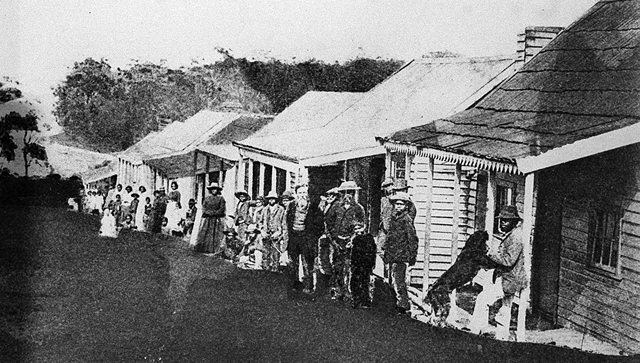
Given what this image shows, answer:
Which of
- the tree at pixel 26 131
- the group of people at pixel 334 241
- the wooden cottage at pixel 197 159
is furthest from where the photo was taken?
the wooden cottage at pixel 197 159

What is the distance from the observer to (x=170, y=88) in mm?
9742

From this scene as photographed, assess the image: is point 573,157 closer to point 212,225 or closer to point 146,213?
point 212,225

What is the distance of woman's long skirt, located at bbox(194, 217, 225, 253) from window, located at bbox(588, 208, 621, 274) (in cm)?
534

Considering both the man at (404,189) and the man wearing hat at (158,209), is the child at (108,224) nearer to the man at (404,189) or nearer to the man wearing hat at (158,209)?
the man wearing hat at (158,209)

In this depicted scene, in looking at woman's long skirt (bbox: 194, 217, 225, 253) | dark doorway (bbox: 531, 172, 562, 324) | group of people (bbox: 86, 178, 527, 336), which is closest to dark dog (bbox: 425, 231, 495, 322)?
group of people (bbox: 86, 178, 527, 336)

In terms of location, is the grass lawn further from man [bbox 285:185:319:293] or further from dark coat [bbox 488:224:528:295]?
dark coat [bbox 488:224:528:295]

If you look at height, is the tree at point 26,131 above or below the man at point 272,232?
above

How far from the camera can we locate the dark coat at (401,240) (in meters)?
8.00

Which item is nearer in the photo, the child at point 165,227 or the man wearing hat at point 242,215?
the man wearing hat at point 242,215

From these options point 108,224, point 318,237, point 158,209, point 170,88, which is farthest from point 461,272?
point 158,209

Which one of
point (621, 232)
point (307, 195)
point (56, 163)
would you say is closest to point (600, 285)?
point (621, 232)

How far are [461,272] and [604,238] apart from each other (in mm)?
1633

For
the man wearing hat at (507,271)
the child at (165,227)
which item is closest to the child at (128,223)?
the child at (165,227)

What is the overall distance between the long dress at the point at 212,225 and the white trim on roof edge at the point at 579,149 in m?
5.50
